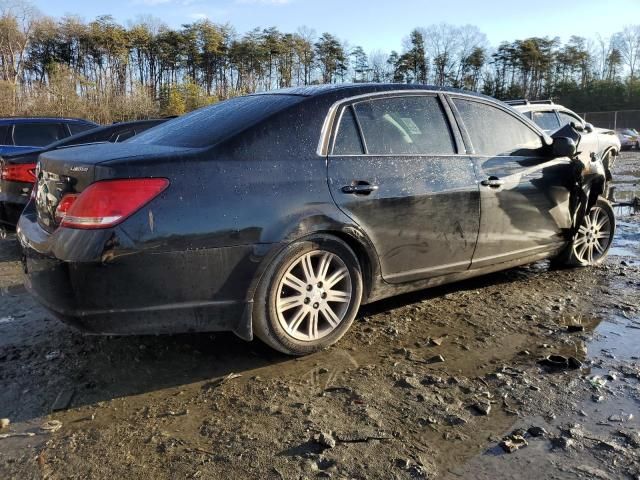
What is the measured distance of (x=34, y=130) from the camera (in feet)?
29.3

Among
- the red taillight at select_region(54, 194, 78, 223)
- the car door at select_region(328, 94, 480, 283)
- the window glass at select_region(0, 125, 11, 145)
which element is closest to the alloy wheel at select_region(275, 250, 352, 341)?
the car door at select_region(328, 94, 480, 283)

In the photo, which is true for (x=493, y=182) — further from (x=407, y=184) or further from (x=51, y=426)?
(x=51, y=426)

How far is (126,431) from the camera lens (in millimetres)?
2580

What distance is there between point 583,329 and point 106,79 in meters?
36.0

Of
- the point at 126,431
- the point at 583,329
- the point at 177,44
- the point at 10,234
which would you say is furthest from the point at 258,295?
the point at 177,44

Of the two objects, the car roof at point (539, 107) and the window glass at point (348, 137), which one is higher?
the car roof at point (539, 107)

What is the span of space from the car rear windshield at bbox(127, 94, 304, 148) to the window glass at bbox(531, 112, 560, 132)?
26.0 feet

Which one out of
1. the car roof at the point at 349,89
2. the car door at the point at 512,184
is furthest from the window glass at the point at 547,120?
the car roof at the point at 349,89

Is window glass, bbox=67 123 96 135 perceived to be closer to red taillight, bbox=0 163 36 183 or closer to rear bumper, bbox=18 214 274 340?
red taillight, bbox=0 163 36 183

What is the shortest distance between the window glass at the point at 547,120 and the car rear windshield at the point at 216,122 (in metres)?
7.94

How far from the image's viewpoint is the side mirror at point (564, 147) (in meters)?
4.65

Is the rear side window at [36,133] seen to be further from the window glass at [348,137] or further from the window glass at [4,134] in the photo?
the window glass at [348,137]

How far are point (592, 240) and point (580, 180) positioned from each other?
0.77m

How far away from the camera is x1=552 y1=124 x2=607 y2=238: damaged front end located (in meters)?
4.84
